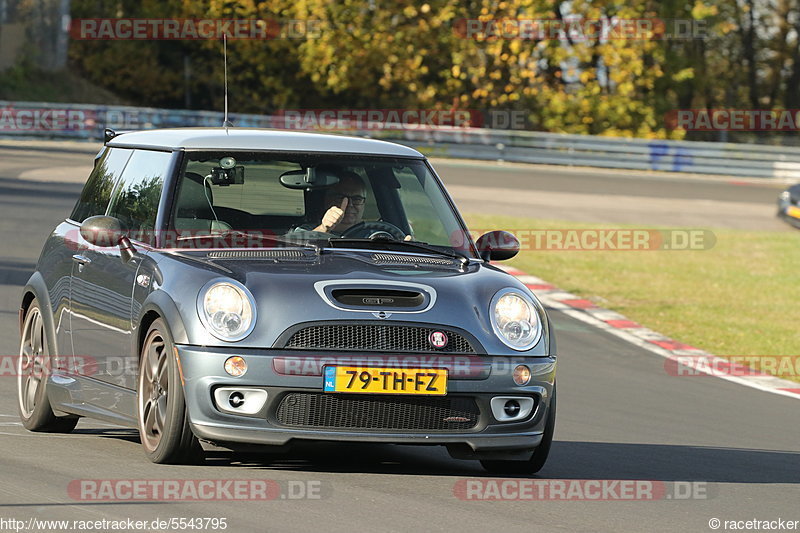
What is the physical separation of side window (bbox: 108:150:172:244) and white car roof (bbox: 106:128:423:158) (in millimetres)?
83

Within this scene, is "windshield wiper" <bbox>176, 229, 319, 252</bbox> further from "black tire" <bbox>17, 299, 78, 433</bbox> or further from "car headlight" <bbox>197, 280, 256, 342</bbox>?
"black tire" <bbox>17, 299, 78, 433</bbox>

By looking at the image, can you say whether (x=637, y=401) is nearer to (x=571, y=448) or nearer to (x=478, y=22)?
(x=571, y=448)

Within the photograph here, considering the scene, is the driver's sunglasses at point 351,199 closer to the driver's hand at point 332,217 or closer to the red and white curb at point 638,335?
the driver's hand at point 332,217

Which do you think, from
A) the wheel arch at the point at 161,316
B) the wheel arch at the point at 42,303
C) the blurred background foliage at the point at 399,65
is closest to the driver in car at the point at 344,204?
the wheel arch at the point at 161,316

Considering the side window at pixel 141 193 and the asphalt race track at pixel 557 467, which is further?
the side window at pixel 141 193

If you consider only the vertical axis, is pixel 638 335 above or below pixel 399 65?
below

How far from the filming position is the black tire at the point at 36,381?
25.2ft

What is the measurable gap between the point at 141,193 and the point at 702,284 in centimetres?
1326

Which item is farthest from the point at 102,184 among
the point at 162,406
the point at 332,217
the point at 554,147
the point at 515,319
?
the point at 554,147

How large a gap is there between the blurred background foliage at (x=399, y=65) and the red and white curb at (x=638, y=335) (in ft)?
82.0

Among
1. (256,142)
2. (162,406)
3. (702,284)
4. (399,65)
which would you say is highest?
(399,65)

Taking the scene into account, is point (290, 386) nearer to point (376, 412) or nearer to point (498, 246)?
point (376, 412)

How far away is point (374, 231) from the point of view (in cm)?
723

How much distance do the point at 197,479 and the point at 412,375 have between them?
0.98m
